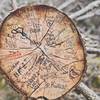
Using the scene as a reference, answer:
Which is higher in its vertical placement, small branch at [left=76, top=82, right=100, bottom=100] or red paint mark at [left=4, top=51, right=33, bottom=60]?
red paint mark at [left=4, top=51, right=33, bottom=60]

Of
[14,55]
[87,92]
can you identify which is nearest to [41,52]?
[14,55]

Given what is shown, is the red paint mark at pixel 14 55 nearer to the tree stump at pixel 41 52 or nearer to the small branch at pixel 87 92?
the tree stump at pixel 41 52

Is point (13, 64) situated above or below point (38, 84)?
above

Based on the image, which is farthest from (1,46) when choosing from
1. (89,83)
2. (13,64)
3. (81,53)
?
(89,83)

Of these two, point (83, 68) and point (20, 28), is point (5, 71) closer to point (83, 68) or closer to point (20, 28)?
point (20, 28)

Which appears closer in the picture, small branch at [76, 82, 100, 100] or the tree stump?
the tree stump

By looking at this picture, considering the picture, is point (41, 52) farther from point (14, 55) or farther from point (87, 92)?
point (87, 92)

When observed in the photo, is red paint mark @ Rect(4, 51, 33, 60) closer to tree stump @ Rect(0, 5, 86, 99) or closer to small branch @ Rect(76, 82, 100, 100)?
tree stump @ Rect(0, 5, 86, 99)

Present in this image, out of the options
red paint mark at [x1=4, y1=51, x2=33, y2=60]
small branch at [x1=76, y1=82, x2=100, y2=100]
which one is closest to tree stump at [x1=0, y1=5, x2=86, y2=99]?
red paint mark at [x1=4, y1=51, x2=33, y2=60]
